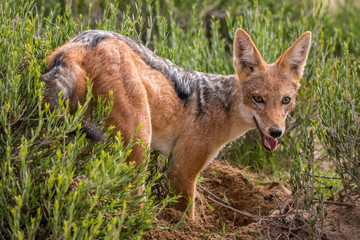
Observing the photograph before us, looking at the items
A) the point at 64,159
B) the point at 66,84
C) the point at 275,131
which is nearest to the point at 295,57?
the point at 275,131

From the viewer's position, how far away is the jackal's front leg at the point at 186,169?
5.09m

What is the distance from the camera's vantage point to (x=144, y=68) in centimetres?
479

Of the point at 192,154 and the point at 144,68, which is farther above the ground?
the point at 144,68

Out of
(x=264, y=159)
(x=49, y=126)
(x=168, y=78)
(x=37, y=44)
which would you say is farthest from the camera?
(x=264, y=159)

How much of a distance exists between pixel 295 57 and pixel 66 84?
256 centimetres

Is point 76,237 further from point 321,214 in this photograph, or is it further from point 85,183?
point 321,214

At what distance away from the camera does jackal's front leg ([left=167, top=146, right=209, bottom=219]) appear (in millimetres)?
5090

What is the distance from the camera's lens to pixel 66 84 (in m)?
4.04

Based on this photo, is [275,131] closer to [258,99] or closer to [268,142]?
[268,142]

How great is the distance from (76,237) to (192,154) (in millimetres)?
1957

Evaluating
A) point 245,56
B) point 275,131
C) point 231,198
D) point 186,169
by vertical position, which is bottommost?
point 231,198

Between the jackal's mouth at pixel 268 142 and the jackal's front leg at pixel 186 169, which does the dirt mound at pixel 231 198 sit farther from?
the jackal's mouth at pixel 268 142

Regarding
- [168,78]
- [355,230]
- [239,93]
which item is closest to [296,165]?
[355,230]

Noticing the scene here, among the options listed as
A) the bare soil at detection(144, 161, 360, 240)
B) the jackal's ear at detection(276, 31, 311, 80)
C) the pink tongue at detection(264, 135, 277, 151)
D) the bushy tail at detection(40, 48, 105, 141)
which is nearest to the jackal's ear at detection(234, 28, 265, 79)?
the jackal's ear at detection(276, 31, 311, 80)
